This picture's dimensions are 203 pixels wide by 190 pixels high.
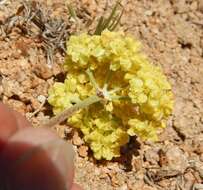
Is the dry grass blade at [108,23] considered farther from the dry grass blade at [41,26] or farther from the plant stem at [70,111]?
the plant stem at [70,111]

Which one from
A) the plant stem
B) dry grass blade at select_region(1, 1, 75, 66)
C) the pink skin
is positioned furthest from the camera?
dry grass blade at select_region(1, 1, 75, 66)

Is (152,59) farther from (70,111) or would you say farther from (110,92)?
(70,111)

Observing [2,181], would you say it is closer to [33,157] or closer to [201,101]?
[33,157]

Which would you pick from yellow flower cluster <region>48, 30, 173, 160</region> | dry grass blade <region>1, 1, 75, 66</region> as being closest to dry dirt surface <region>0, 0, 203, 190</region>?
dry grass blade <region>1, 1, 75, 66</region>

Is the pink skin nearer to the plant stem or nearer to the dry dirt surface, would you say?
the plant stem

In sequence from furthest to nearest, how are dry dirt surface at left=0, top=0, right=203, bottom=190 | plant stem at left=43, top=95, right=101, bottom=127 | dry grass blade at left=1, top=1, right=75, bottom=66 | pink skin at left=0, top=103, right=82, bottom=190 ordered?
dry grass blade at left=1, top=1, right=75, bottom=66 → dry dirt surface at left=0, top=0, right=203, bottom=190 → plant stem at left=43, top=95, right=101, bottom=127 → pink skin at left=0, top=103, right=82, bottom=190

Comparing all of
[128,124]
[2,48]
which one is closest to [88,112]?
[128,124]

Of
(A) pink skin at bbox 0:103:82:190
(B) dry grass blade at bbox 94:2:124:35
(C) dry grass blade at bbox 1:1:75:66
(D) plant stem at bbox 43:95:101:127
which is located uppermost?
(B) dry grass blade at bbox 94:2:124:35
